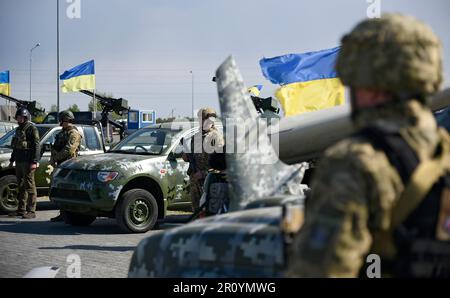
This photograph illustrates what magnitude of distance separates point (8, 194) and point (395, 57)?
34.9ft

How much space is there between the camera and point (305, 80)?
11266 mm

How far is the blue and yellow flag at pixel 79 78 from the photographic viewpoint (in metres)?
19.2

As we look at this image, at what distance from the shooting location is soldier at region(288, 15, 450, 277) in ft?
5.70

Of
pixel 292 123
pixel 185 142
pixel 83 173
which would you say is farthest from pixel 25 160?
pixel 292 123

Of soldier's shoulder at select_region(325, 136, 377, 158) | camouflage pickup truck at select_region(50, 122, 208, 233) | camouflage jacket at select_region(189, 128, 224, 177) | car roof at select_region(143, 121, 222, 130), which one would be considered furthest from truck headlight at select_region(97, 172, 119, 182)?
soldier's shoulder at select_region(325, 136, 377, 158)

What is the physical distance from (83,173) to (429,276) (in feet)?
26.6

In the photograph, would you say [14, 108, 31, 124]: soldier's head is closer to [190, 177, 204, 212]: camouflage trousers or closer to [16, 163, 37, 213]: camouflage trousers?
[16, 163, 37, 213]: camouflage trousers

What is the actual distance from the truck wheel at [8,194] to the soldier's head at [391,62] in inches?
409

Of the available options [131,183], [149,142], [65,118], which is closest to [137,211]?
[131,183]

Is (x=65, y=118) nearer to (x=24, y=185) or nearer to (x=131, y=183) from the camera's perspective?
(x=24, y=185)
